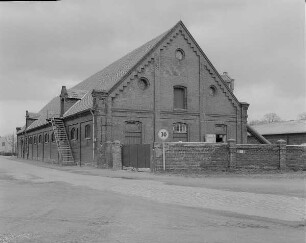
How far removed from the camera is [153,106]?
3247cm

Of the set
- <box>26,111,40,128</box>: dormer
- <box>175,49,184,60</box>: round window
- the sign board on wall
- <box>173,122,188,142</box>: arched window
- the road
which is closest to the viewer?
the road

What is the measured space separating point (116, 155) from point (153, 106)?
616cm

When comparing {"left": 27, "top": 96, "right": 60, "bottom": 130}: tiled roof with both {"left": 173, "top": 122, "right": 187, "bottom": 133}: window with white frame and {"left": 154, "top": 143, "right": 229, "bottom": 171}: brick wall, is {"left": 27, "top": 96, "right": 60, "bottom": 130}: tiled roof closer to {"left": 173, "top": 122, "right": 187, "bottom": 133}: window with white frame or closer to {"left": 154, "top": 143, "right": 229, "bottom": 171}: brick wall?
{"left": 173, "top": 122, "right": 187, "bottom": 133}: window with white frame

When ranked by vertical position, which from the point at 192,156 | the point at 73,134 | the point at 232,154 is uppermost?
the point at 73,134

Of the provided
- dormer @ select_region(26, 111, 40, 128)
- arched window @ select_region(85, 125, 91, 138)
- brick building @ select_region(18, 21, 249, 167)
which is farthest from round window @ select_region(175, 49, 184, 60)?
dormer @ select_region(26, 111, 40, 128)

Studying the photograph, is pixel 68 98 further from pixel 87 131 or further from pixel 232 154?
pixel 232 154

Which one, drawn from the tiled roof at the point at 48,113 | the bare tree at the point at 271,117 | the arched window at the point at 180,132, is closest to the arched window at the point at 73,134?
the tiled roof at the point at 48,113

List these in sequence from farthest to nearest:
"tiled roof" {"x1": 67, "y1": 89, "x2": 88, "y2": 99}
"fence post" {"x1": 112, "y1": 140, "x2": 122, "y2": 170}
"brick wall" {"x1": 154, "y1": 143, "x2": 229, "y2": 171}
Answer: "tiled roof" {"x1": 67, "y1": 89, "x2": 88, "y2": 99} → "fence post" {"x1": 112, "y1": 140, "x2": 122, "y2": 170} → "brick wall" {"x1": 154, "y1": 143, "x2": 229, "y2": 171}

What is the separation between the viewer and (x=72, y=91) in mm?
39000

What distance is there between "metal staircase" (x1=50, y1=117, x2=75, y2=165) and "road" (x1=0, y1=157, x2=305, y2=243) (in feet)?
67.3

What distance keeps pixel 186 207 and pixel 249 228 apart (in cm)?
313

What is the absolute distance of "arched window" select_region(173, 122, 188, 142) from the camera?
3344cm

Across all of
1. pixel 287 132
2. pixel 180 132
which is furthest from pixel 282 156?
pixel 287 132

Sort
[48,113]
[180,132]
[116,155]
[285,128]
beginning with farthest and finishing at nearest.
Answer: [285,128] < [48,113] < [180,132] < [116,155]
